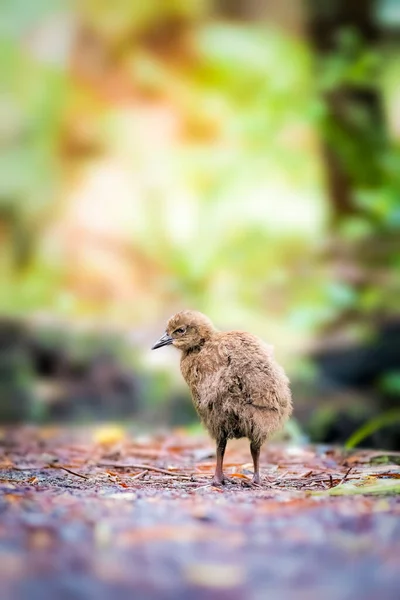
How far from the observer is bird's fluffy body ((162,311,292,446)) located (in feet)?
12.1

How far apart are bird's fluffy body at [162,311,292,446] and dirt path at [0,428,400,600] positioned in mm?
281

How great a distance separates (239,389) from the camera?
12.1ft

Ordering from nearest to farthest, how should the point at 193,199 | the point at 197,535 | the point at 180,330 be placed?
the point at 197,535
the point at 180,330
the point at 193,199

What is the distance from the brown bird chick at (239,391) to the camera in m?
3.69

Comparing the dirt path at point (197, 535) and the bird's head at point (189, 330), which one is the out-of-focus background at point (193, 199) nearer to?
the bird's head at point (189, 330)

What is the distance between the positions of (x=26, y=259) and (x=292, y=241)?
3.69 meters

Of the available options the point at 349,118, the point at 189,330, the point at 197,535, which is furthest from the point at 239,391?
the point at 349,118

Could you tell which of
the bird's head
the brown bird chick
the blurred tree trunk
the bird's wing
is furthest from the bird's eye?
the blurred tree trunk

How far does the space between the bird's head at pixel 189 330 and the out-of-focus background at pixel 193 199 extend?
3194 millimetres

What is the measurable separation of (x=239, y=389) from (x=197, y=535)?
1.35 metres

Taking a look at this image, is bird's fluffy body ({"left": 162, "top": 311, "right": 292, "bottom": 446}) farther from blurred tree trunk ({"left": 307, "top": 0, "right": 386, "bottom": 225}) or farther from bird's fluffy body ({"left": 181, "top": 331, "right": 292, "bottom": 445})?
blurred tree trunk ({"left": 307, "top": 0, "right": 386, "bottom": 225})

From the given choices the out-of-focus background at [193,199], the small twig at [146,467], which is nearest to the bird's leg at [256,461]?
the small twig at [146,467]

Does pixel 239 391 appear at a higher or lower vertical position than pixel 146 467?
higher

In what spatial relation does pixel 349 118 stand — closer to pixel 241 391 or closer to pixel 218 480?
pixel 241 391
